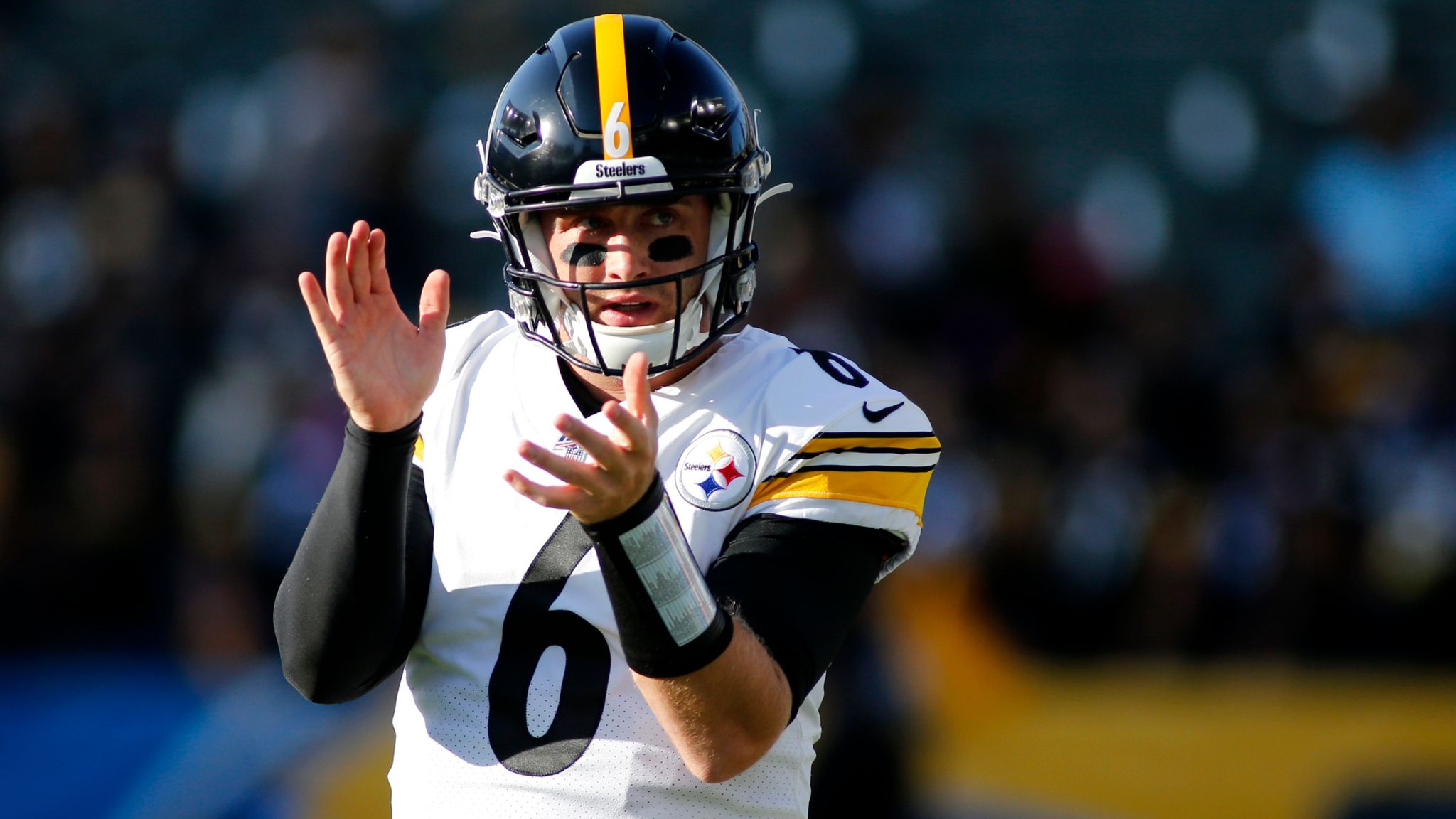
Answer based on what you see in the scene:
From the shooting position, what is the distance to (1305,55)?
803 cm

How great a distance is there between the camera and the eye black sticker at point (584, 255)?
252 centimetres

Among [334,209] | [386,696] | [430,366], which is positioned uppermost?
[430,366]

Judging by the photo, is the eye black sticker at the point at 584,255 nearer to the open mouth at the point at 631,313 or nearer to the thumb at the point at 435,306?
the open mouth at the point at 631,313

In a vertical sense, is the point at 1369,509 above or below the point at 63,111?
below

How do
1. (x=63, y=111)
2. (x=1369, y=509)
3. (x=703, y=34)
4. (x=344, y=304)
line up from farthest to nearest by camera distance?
(x=703, y=34)
(x=63, y=111)
(x=1369, y=509)
(x=344, y=304)

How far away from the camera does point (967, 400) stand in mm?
6551

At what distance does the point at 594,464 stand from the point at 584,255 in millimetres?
471

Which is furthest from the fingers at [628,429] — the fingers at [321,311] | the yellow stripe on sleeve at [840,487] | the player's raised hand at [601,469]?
the fingers at [321,311]

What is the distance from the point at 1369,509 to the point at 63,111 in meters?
6.04

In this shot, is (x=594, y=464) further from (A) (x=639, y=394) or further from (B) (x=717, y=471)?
(B) (x=717, y=471)

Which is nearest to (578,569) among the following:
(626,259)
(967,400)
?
(626,259)

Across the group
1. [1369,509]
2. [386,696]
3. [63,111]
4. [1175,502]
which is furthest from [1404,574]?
[63,111]

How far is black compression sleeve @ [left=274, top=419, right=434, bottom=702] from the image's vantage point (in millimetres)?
2314

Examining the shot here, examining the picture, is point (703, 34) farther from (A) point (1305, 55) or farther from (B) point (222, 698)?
(B) point (222, 698)
